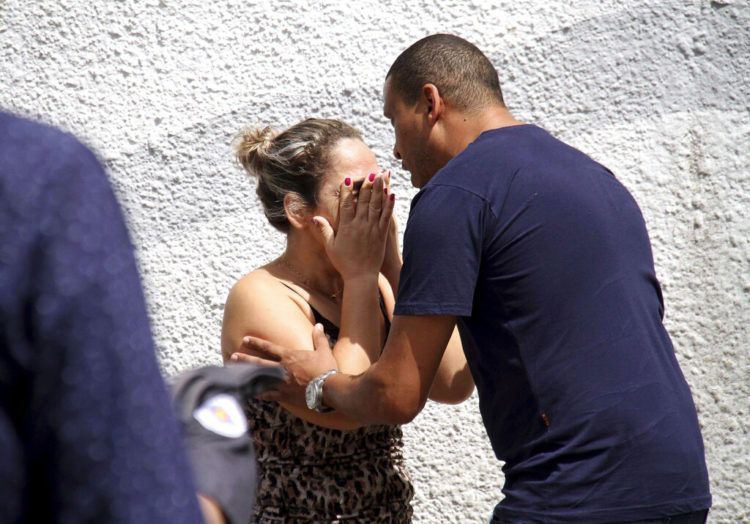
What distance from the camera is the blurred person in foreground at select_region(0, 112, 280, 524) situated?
0.72 m

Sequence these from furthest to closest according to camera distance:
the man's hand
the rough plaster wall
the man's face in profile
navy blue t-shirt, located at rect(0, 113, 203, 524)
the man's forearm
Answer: the rough plaster wall
the man's face in profile
the man's hand
the man's forearm
navy blue t-shirt, located at rect(0, 113, 203, 524)

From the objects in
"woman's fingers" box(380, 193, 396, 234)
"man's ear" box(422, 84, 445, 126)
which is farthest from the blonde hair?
"man's ear" box(422, 84, 445, 126)

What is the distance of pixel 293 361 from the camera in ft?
8.32

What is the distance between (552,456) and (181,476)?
1.47 metres

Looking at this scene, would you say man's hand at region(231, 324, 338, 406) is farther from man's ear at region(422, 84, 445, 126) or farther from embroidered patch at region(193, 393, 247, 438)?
embroidered patch at region(193, 393, 247, 438)

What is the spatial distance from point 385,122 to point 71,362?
3.08 m

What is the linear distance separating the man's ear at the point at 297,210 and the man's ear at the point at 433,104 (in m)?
0.48

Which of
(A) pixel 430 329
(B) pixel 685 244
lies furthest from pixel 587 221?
(B) pixel 685 244

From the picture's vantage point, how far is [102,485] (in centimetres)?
73

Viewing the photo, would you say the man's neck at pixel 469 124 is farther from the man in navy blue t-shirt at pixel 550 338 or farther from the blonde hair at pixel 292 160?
the blonde hair at pixel 292 160

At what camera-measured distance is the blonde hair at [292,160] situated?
2818 mm

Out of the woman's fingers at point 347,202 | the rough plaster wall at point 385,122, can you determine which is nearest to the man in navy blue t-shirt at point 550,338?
the woman's fingers at point 347,202

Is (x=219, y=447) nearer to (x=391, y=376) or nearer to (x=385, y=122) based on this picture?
(x=391, y=376)

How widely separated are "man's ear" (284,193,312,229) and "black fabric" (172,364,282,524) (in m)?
1.77
